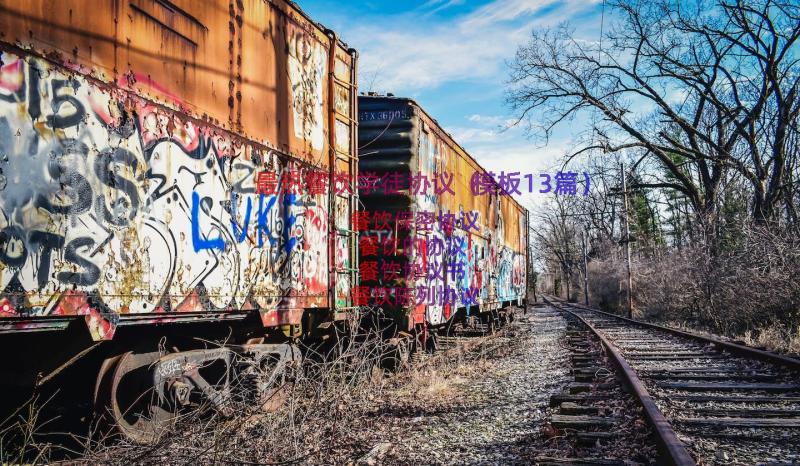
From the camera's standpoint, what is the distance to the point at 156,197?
3.98 metres

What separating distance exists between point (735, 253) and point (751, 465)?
50.1 feet

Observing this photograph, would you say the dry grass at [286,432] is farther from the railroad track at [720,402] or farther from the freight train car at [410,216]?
the railroad track at [720,402]

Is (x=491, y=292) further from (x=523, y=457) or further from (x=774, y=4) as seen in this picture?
(x=774, y=4)

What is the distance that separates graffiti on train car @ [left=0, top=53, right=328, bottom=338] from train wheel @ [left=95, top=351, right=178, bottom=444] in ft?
1.64

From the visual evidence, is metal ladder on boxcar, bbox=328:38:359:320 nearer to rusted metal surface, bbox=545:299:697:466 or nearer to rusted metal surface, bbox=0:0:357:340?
rusted metal surface, bbox=0:0:357:340

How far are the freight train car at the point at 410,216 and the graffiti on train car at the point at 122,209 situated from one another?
2.74m

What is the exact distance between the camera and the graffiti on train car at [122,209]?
3100mm

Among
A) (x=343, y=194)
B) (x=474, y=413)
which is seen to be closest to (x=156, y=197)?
(x=343, y=194)

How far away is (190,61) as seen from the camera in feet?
14.5

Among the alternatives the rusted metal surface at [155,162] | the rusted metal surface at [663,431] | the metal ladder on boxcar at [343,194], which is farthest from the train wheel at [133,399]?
the rusted metal surface at [663,431]

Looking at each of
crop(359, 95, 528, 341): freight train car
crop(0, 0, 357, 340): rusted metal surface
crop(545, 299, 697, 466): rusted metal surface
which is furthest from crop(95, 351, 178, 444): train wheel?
crop(359, 95, 528, 341): freight train car

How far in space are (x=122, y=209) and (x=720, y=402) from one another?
5952 millimetres

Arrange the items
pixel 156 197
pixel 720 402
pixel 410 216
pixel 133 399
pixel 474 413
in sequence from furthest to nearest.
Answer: pixel 410 216 < pixel 720 402 < pixel 474 413 < pixel 133 399 < pixel 156 197

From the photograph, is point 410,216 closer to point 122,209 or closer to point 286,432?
point 286,432
